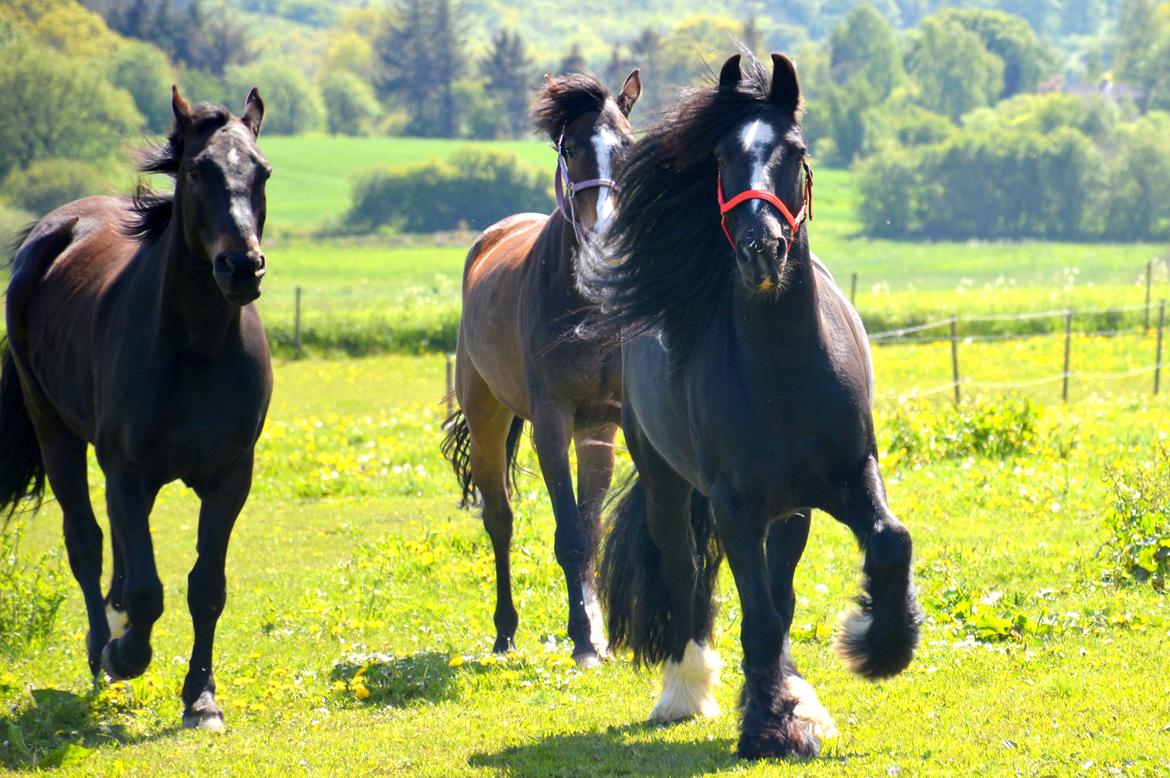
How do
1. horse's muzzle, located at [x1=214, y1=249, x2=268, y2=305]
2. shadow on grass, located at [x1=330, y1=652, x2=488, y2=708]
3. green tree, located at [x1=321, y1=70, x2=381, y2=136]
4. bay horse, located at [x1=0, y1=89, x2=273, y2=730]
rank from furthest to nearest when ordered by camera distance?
green tree, located at [x1=321, y1=70, x2=381, y2=136]
shadow on grass, located at [x1=330, y1=652, x2=488, y2=708]
bay horse, located at [x1=0, y1=89, x2=273, y2=730]
horse's muzzle, located at [x1=214, y1=249, x2=268, y2=305]

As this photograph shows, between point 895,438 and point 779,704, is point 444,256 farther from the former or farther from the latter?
point 779,704

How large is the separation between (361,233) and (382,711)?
71179 millimetres

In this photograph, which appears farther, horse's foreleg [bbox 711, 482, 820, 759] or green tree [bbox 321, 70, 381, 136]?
green tree [bbox 321, 70, 381, 136]

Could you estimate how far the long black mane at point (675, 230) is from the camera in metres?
5.42

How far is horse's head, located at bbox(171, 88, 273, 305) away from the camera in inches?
233

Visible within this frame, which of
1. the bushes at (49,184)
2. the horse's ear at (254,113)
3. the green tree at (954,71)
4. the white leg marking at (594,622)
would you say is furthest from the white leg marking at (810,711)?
the green tree at (954,71)

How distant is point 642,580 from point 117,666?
257cm

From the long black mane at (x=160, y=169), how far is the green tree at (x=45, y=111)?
152ft

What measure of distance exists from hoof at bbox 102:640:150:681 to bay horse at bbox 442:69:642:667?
2178 millimetres

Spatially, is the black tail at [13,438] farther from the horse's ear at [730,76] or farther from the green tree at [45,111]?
the green tree at [45,111]

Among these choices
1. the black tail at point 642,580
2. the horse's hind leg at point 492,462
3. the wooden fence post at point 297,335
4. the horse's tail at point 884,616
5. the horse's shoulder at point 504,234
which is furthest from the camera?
the wooden fence post at point 297,335

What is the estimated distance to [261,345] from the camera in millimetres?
7000

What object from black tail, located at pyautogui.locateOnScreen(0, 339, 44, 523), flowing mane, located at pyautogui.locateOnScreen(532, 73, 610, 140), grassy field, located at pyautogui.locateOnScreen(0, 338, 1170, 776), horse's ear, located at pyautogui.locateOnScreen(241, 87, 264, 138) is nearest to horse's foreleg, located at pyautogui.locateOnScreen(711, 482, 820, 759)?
grassy field, located at pyautogui.locateOnScreen(0, 338, 1170, 776)

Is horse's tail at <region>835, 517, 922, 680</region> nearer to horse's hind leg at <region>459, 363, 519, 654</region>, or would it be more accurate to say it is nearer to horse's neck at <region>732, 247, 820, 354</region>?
horse's neck at <region>732, 247, 820, 354</region>
